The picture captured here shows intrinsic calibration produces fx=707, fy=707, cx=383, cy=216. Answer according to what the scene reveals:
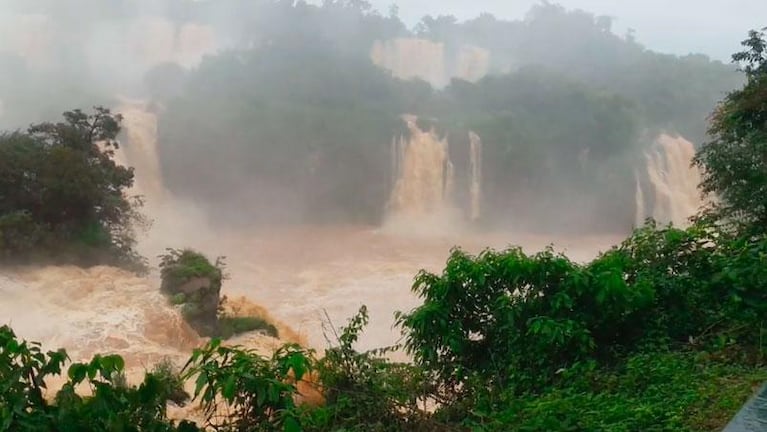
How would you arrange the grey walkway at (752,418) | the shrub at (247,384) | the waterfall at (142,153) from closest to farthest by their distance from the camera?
1. the grey walkway at (752,418)
2. the shrub at (247,384)
3. the waterfall at (142,153)

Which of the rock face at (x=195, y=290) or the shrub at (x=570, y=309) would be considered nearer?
the shrub at (x=570, y=309)

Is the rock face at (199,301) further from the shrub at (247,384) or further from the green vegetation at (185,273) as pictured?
the shrub at (247,384)

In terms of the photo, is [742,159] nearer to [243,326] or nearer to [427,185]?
[243,326]

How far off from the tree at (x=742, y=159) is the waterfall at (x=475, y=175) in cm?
1899

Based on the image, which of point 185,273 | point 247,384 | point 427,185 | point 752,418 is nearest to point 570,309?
point 752,418

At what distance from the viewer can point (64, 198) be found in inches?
581

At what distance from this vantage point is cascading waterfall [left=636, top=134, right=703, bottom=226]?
93.8 ft

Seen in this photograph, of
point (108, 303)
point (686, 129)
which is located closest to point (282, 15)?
point (686, 129)

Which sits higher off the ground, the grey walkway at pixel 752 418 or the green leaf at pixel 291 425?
the grey walkway at pixel 752 418

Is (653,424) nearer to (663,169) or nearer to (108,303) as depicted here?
(108,303)

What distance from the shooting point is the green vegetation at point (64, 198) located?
13945 mm

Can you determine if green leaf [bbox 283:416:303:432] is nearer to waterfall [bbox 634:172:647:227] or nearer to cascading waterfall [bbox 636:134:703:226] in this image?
cascading waterfall [bbox 636:134:703:226]

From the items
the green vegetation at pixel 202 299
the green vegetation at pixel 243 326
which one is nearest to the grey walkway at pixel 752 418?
the green vegetation at pixel 202 299

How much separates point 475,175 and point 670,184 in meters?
8.34
